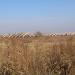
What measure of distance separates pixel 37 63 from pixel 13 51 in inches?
49.3

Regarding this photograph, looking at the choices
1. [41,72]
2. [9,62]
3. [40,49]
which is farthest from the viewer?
[40,49]

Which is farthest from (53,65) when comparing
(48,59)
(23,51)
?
(23,51)

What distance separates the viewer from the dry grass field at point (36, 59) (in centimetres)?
1273

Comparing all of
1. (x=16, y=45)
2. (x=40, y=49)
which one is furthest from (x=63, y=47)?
(x=16, y=45)

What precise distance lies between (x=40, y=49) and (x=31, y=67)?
1923 mm

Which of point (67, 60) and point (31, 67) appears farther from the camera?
point (67, 60)

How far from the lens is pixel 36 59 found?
13.1 m

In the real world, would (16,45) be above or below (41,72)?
above

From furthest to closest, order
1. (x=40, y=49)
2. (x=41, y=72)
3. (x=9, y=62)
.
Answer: (x=40, y=49), (x=9, y=62), (x=41, y=72)

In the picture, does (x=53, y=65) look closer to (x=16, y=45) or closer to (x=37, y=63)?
(x=37, y=63)

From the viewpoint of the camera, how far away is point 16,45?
13930mm

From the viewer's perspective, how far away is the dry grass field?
41.8ft

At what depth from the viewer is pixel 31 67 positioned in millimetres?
12664

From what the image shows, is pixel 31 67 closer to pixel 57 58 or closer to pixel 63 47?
pixel 57 58
